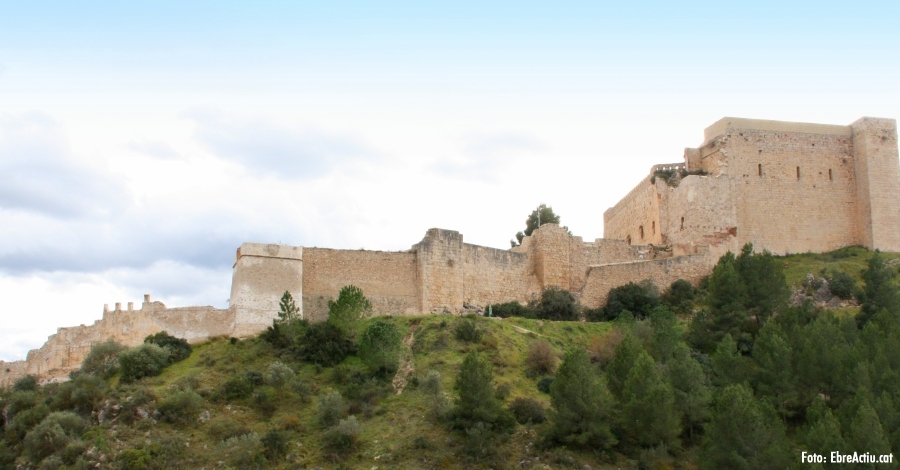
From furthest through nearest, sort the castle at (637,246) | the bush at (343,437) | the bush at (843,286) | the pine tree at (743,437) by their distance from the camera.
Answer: the bush at (843,286), the castle at (637,246), the bush at (343,437), the pine tree at (743,437)

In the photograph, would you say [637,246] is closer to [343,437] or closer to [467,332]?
[467,332]

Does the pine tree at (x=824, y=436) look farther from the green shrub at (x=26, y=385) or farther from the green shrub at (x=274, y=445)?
the green shrub at (x=26, y=385)

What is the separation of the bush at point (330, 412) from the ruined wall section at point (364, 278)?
19.6 feet

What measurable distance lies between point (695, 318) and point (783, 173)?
42.0 ft

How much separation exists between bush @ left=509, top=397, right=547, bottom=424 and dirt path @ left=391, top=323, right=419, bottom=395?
3704mm

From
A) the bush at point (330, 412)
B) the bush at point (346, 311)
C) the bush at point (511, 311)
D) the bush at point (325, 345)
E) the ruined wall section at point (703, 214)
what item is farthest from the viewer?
the ruined wall section at point (703, 214)

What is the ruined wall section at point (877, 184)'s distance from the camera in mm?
43250

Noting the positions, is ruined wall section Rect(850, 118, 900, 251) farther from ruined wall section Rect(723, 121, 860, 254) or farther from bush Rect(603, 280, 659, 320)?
bush Rect(603, 280, 659, 320)

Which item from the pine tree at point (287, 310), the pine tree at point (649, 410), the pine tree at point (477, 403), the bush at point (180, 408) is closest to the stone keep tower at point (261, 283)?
the pine tree at point (287, 310)

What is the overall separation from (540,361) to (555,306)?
6.21 m

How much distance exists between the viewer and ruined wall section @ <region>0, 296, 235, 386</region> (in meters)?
32.2

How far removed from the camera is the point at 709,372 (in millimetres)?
30500

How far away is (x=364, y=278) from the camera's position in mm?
34500

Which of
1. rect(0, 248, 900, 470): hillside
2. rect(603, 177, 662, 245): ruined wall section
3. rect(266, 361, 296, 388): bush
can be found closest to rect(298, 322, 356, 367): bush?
rect(0, 248, 900, 470): hillside
